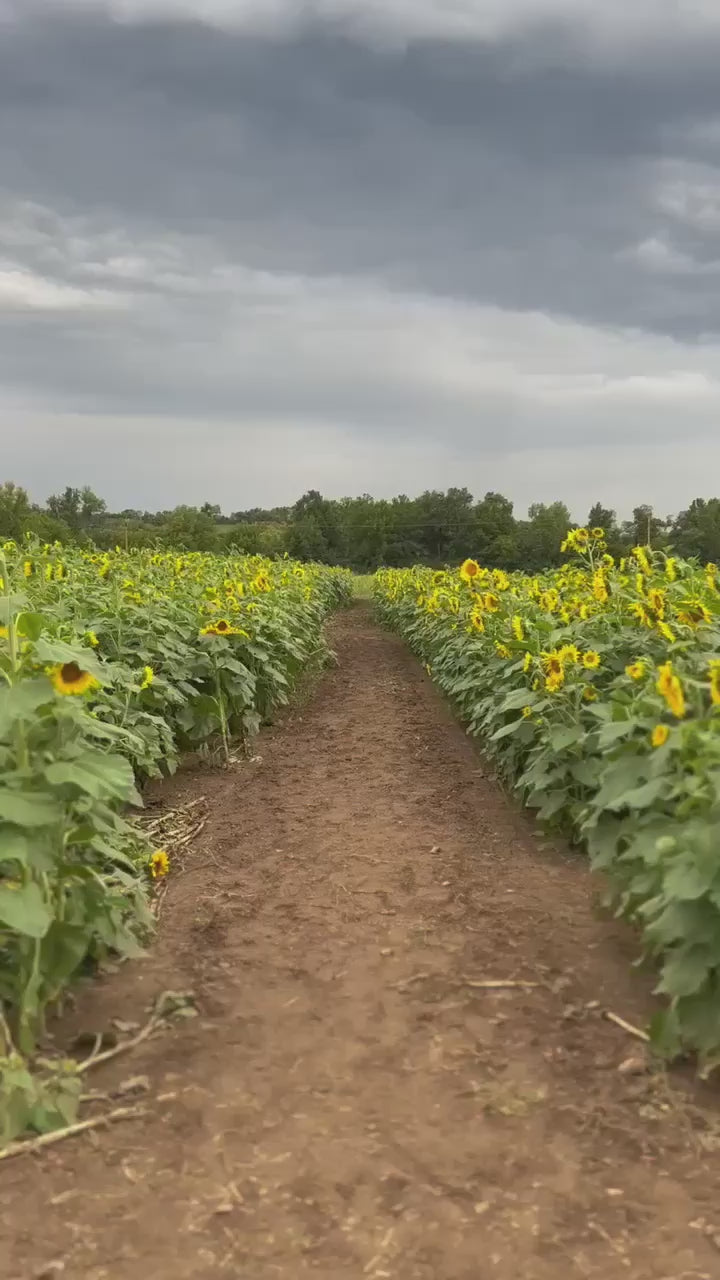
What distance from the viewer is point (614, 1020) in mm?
3115

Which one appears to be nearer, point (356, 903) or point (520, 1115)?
point (520, 1115)

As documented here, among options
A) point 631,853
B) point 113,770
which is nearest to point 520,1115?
point 631,853

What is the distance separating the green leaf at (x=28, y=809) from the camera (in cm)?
261

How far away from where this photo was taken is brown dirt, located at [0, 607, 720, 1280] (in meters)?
2.23

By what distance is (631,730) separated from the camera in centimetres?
336

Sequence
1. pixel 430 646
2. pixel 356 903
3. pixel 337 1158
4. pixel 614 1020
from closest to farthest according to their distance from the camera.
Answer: pixel 337 1158 → pixel 614 1020 → pixel 356 903 → pixel 430 646

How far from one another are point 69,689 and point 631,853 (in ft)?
5.57

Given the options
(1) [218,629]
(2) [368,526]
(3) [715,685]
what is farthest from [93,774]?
(2) [368,526]

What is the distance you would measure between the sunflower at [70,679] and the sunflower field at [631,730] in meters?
1.62

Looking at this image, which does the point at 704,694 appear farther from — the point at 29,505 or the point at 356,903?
the point at 29,505

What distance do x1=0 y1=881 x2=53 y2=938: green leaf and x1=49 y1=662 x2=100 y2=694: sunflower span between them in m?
0.53

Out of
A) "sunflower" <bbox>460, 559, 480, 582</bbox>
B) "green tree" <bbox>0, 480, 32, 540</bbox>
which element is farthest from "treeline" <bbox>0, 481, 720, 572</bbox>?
"sunflower" <bbox>460, 559, 480, 582</bbox>

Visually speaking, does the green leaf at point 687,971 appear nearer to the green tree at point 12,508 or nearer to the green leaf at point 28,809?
the green leaf at point 28,809

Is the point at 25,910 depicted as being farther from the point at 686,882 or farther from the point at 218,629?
the point at 218,629
